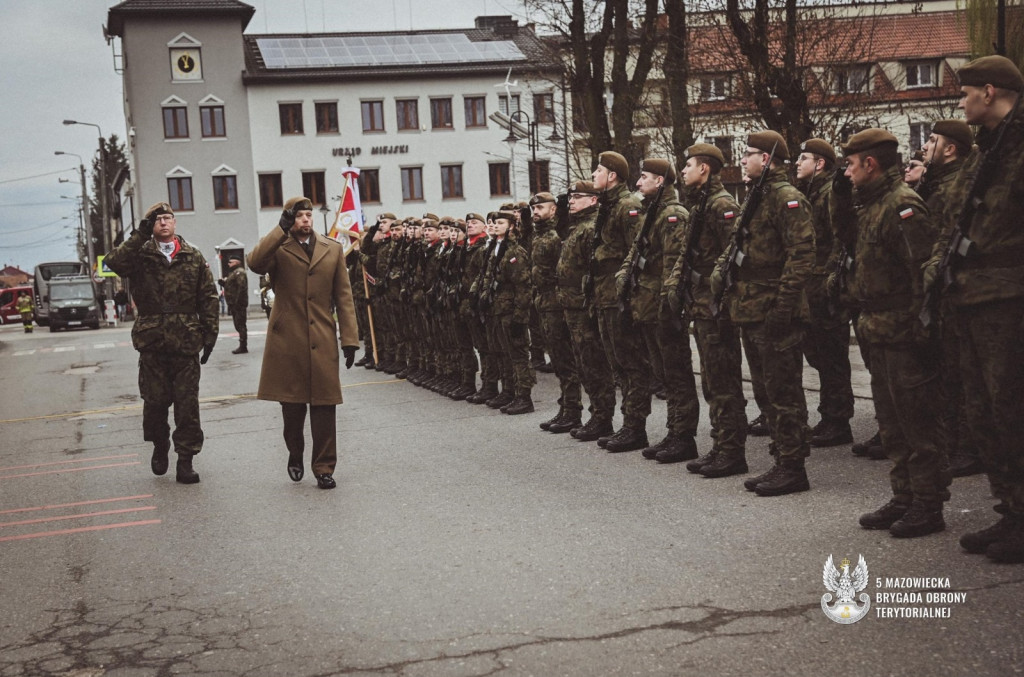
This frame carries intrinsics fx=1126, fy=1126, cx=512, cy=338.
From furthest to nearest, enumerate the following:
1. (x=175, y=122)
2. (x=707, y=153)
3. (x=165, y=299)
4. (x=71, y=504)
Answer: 1. (x=175, y=122)
2. (x=165, y=299)
3. (x=71, y=504)
4. (x=707, y=153)

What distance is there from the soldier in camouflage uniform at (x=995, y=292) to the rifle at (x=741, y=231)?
1.97m

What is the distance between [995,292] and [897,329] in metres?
0.79

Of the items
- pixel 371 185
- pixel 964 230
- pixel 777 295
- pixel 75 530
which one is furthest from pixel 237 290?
pixel 371 185

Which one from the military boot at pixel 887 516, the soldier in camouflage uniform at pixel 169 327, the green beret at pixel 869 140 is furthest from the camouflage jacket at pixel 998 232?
the soldier in camouflage uniform at pixel 169 327

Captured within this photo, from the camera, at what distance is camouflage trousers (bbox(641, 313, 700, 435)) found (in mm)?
8516

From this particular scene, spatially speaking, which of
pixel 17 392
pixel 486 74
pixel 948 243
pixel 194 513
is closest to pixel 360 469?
pixel 194 513

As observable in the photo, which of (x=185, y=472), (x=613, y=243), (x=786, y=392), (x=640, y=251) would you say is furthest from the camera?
(x=613, y=243)

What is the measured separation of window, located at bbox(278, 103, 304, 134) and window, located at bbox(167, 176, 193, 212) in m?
5.50

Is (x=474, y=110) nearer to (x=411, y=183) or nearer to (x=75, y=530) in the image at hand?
(x=411, y=183)

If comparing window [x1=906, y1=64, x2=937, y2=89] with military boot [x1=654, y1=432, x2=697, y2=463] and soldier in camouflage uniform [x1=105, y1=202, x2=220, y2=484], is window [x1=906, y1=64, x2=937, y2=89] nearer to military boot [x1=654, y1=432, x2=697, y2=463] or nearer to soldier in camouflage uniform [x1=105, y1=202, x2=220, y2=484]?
military boot [x1=654, y1=432, x2=697, y2=463]

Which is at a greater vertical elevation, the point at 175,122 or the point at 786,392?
the point at 175,122

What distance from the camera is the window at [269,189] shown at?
5700cm

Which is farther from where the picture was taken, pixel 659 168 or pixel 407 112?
pixel 407 112

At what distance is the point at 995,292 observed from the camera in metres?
5.14
